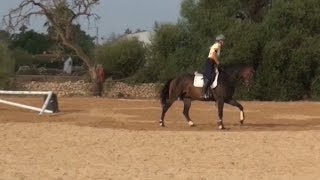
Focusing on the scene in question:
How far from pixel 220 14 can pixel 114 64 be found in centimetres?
1364

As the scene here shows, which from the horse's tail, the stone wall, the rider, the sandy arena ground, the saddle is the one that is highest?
the rider

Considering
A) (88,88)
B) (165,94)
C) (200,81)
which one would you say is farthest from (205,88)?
(88,88)

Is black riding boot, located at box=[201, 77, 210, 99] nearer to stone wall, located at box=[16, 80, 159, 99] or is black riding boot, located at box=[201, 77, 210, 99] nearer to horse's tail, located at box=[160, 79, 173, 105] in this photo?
horse's tail, located at box=[160, 79, 173, 105]

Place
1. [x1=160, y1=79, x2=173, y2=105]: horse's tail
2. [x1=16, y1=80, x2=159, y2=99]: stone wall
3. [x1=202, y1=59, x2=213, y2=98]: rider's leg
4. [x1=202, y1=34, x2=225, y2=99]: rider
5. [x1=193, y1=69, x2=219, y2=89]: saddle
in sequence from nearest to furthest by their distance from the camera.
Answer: [x1=202, y1=34, x2=225, y2=99]: rider
[x1=202, y1=59, x2=213, y2=98]: rider's leg
[x1=193, y1=69, x2=219, y2=89]: saddle
[x1=160, y1=79, x2=173, y2=105]: horse's tail
[x1=16, y1=80, x2=159, y2=99]: stone wall

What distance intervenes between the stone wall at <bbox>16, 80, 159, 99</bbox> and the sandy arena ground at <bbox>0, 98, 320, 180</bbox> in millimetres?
18624

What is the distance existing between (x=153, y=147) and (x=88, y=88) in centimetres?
2949

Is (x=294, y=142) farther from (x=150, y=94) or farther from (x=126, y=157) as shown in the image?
(x=150, y=94)

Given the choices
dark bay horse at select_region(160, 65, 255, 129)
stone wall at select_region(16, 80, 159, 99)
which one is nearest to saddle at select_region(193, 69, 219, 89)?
dark bay horse at select_region(160, 65, 255, 129)

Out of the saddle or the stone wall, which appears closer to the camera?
the saddle

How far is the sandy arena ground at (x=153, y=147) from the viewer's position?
38.2ft

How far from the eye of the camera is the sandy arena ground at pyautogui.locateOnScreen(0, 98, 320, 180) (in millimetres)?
11633

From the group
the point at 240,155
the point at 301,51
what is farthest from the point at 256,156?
the point at 301,51

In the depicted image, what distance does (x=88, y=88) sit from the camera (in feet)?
144

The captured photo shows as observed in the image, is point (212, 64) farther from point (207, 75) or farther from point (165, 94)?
point (165, 94)
